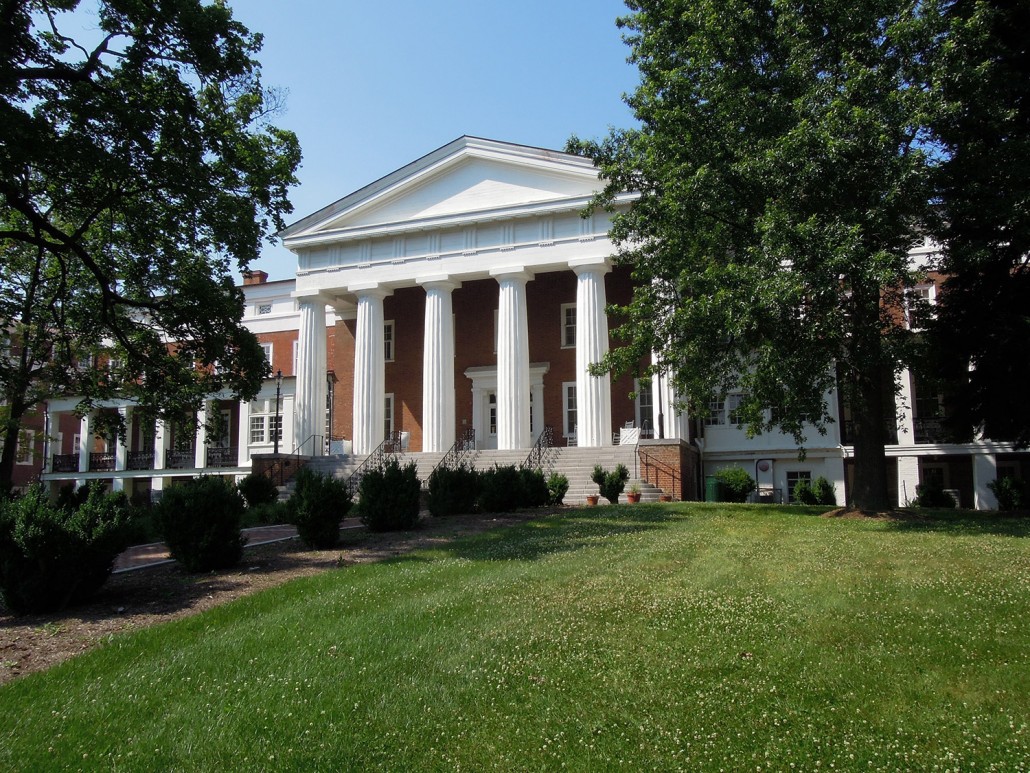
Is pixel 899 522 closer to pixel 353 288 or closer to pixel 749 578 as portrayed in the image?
pixel 749 578

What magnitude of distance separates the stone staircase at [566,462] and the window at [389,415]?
513cm

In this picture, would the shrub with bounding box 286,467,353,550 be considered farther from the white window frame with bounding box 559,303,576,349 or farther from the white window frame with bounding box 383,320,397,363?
the white window frame with bounding box 383,320,397,363

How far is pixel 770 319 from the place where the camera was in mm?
13938

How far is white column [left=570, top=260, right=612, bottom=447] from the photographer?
2852 cm

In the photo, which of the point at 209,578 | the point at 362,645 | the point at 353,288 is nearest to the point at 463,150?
the point at 353,288

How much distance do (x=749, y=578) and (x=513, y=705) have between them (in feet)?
14.6

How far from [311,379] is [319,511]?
2169cm

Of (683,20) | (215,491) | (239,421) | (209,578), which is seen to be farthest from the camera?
(239,421)

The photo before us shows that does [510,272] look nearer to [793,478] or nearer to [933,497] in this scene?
[793,478]

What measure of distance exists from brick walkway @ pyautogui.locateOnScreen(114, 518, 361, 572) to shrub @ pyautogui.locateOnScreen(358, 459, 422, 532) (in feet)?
5.06

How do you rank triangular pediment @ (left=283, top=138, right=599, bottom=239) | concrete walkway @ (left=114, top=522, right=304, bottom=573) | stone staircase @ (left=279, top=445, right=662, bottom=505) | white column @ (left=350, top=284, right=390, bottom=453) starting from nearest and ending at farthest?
concrete walkway @ (left=114, top=522, right=304, bottom=573) → stone staircase @ (left=279, top=445, right=662, bottom=505) → triangular pediment @ (left=283, top=138, right=599, bottom=239) → white column @ (left=350, top=284, right=390, bottom=453)

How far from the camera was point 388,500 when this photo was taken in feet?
48.7

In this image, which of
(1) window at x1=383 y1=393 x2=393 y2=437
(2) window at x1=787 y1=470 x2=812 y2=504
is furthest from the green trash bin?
(1) window at x1=383 y1=393 x2=393 y2=437

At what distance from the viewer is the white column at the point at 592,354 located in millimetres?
28516
